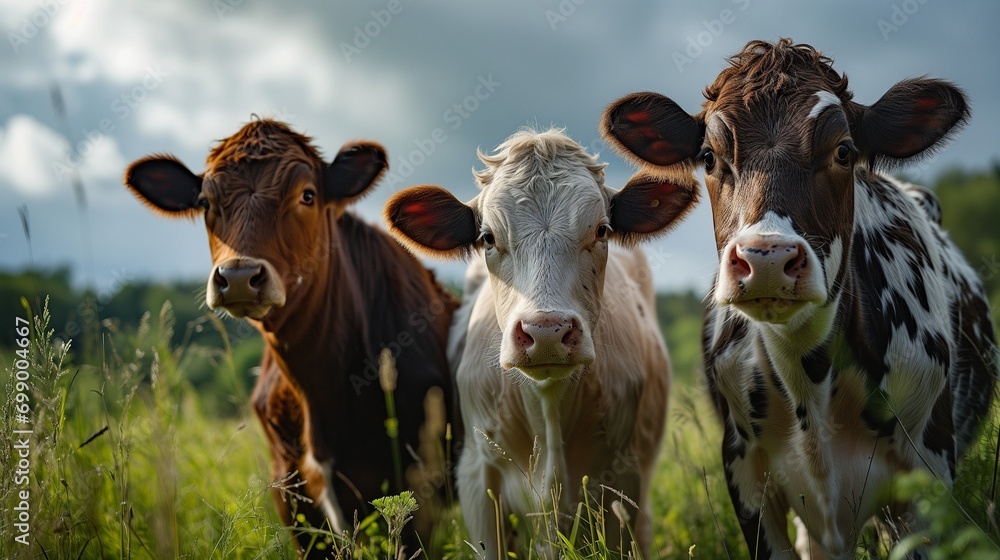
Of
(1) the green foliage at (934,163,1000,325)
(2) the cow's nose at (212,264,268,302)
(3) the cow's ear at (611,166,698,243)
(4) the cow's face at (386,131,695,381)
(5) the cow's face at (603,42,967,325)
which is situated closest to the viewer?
(5) the cow's face at (603,42,967,325)

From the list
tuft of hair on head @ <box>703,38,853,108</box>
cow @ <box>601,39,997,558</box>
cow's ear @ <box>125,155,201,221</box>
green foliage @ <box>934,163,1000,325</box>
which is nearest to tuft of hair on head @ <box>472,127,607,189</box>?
cow @ <box>601,39,997,558</box>

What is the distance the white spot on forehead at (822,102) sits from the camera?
3.70 meters

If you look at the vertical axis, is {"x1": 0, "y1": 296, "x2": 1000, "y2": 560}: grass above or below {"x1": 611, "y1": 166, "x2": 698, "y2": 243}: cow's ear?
below

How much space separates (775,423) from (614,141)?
5.41 ft

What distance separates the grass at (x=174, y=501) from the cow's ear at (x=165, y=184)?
2.22ft

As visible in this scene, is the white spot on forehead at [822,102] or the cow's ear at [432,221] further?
the cow's ear at [432,221]

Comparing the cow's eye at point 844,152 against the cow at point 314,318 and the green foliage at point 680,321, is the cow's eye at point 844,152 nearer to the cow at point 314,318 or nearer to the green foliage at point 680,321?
the cow at point 314,318

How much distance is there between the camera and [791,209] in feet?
11.3

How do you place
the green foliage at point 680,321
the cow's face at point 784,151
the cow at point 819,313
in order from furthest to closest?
the green foliage at point 680,321 → the cow at point 819,313 → the cow's face at point 784,151

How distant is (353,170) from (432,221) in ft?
2.72

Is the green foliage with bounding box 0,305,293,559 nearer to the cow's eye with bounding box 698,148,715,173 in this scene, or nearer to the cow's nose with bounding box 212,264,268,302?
the cow's nose with bounding box 212,264,268,302

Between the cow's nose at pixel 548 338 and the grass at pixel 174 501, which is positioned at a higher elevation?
the cow's nose at pixel 548 338

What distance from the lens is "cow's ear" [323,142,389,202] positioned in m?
5.30

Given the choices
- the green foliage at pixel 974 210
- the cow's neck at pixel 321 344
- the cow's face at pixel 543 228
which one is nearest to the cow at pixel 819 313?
the cow's face at pixel 543 228
